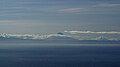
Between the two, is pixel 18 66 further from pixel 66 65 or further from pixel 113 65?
pixel 113 65

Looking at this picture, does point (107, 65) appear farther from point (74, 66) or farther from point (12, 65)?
point (12, 65)

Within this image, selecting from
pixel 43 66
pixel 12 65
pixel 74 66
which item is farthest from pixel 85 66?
pixel 12 65

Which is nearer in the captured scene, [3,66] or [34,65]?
[3,66]

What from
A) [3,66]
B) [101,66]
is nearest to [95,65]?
[101,66]

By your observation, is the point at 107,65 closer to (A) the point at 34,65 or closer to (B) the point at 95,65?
(B) the point at 95,65

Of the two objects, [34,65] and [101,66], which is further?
[34,65]

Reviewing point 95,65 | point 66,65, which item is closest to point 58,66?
point 66,65
